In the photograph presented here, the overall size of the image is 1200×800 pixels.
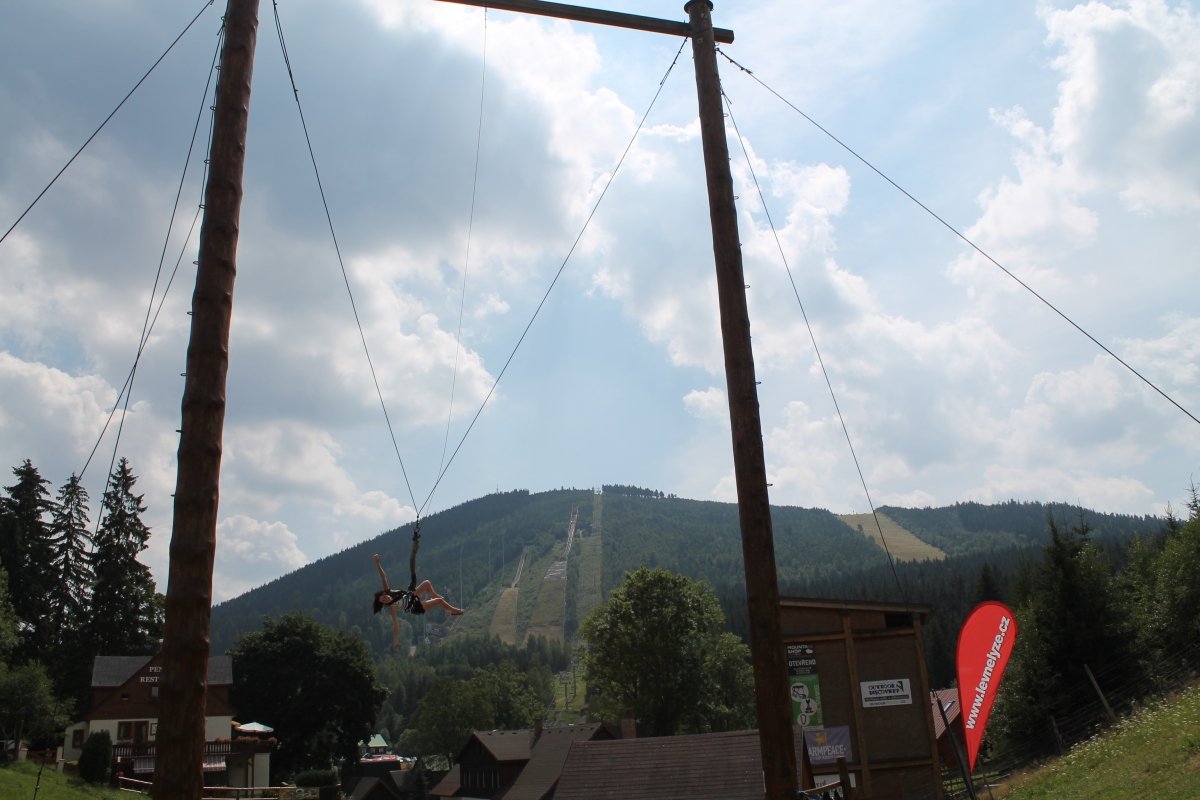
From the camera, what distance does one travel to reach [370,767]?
7881cm

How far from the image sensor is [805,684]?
78.9ft

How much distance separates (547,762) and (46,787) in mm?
29744

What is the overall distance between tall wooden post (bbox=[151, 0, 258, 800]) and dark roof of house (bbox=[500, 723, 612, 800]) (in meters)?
45.7

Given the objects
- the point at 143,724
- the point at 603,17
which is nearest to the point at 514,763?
the point at 143,724

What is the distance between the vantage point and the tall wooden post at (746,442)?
794 cm

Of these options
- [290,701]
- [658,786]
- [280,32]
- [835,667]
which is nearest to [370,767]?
[290,701]

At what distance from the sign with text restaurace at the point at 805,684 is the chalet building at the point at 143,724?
34.3 meters

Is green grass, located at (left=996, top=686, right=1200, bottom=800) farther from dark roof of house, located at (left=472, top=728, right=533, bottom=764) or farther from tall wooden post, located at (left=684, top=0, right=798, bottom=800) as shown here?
dark roof of house, located at (left=472, top=728, right=533, bottom=764)

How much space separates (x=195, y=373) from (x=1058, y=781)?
22.6 metres

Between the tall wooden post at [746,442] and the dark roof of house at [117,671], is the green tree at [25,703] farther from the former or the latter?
the tall wooden post at [746,442]

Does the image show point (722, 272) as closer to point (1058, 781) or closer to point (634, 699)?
point (1058, 781)

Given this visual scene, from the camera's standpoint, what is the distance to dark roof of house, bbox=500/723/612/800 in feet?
167

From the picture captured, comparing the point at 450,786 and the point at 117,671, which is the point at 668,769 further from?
the point at 450,786

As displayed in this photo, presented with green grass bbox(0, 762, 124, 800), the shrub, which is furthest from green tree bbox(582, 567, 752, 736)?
green grass bbox(0, 762, 124, 800)
